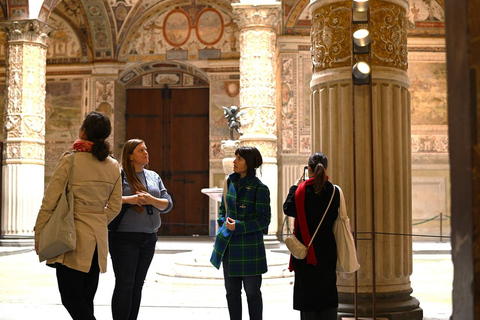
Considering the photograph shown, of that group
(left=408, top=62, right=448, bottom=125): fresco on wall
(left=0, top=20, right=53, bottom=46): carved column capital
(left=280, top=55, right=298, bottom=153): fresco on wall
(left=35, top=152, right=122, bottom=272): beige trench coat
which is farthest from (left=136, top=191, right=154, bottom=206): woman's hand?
(left=408, top=62, right=448, bottom=125): fresco on wall

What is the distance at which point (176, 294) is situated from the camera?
324 inches

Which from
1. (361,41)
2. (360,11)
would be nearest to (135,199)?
(361,41)

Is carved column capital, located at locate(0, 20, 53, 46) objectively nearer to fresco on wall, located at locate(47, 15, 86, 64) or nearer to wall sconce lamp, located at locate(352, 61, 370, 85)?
fresco on wall, located at locate(47, 15, 86, 64)

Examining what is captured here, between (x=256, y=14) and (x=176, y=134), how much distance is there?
7382 millimetres

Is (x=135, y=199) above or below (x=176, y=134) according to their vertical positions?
below

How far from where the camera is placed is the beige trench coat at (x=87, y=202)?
4109 mm

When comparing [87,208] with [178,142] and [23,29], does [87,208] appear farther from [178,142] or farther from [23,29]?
[178,142]

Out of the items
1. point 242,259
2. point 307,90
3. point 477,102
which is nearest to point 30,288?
point 242,259

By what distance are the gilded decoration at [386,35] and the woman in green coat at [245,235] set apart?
1.56 meters

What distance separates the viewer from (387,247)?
219 inches

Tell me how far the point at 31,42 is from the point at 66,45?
496 centimetres

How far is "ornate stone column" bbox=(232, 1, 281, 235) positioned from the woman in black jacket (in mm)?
9617

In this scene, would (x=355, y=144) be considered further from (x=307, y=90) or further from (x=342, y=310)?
(x=307, y=90)

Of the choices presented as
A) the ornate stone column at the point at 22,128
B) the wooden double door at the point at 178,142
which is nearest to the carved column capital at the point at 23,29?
the ornate stone column at the point at 22,128
